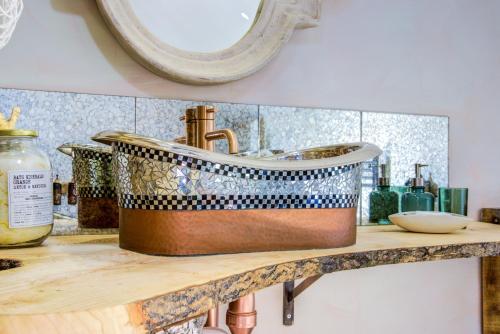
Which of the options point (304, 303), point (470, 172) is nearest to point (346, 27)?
point (470, 172)

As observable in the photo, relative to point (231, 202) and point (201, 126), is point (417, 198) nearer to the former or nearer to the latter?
point (201, 126)

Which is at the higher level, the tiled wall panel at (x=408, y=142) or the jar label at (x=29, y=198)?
the tiled wall panel at (x=408, y=142)

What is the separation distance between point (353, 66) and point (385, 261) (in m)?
0.76

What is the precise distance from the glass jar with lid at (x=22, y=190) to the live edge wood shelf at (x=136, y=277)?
0.03 meters

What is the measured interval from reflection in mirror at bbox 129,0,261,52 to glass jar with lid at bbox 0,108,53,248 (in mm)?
492

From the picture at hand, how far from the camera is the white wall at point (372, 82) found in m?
1.17

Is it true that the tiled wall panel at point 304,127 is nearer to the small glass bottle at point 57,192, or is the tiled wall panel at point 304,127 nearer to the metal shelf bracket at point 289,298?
the metal shelf bracket at point 289,298

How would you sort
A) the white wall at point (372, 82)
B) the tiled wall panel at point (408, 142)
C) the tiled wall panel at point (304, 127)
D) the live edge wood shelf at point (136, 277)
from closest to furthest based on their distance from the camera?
the live edge wood shelf at point (136, 277), the white wall at point (372, 82), the tiled wall panel at point (304, 127), the tiled wall panel at point (408, 142)

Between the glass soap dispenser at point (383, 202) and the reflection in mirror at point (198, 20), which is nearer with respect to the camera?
the reflection in mirror at point (198, 20)

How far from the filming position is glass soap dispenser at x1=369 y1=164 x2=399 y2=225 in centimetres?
144

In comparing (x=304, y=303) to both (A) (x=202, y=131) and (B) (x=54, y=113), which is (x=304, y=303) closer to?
(A) (x=202, y=131)

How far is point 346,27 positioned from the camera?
1485 millimetres

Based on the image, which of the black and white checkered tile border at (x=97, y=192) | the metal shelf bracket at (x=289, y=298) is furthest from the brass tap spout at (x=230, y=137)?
the metal shelf bracket at (x=289, y=298)

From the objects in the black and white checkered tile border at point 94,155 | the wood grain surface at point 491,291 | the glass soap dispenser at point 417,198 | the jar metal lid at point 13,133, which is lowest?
the wood grain surface at point 491,291
